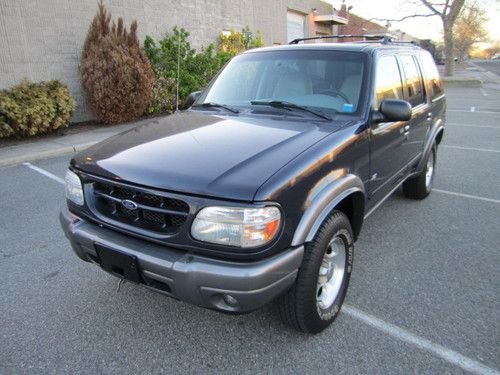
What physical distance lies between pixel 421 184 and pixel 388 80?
1.90 meters

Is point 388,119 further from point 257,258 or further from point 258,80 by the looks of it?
point 257,258

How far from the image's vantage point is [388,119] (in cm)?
309

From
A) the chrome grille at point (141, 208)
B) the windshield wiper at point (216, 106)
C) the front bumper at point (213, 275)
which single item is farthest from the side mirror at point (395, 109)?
the chrome grille at point (141, 208)

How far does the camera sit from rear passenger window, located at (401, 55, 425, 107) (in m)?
4.08

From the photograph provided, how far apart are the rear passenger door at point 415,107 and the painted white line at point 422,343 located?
6.06 ft

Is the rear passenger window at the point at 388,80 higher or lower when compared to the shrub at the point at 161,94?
higher

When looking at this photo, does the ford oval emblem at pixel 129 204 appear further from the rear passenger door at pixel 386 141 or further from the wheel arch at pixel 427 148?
the wheel arch at pixel 427 148

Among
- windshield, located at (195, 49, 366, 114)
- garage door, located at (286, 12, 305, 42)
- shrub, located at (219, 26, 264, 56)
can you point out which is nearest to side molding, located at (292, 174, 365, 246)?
windshield, located at (195, 49, 366, 114)

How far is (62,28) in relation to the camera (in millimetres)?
10211

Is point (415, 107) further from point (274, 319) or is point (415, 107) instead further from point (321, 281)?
point (274, 319)

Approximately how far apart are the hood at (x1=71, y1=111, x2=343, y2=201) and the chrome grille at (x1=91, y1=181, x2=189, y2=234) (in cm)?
8

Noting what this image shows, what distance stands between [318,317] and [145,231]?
3.87 ft

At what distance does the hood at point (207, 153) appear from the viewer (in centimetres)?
213

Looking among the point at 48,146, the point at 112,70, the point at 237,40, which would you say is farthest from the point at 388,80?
the point at 237,40
